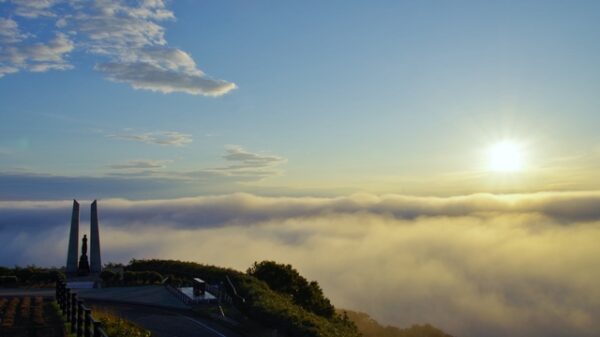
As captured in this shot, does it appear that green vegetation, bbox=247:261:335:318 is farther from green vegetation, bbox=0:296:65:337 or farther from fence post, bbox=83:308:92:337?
fence post, bbox=83:308:92:337

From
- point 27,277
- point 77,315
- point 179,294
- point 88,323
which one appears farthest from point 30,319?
point 27,277

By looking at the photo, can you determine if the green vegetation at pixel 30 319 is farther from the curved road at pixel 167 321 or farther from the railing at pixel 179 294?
the railing at pixel 179 294

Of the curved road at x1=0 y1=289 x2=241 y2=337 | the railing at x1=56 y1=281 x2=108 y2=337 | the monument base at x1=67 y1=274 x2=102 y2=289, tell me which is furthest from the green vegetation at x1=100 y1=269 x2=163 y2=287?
the railing at x1=56 y1=281 x2=108 y2=337

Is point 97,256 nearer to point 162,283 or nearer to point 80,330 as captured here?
point 162,283

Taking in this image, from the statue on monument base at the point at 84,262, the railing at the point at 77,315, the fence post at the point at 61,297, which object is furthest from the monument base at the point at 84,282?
the fence post at the point at 61,297

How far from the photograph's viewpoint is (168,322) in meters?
19.8

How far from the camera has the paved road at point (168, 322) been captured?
18.1 m

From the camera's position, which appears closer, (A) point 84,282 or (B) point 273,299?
(B) point 273,299

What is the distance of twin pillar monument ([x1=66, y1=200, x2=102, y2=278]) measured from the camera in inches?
1334

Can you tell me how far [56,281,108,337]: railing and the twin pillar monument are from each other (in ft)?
46.3

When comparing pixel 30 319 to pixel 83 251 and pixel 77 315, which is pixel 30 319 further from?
pixel 83 251

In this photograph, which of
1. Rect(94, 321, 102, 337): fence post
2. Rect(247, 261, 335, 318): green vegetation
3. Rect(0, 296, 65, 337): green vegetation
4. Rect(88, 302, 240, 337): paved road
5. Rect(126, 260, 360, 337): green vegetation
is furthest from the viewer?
Rect(247, 261, 335, 318): green vegetation

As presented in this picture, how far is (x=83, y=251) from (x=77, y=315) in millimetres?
20765

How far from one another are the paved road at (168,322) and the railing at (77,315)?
2.42 metres
